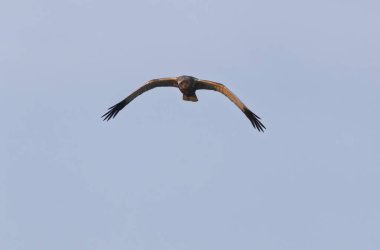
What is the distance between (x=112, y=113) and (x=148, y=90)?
2903 mm

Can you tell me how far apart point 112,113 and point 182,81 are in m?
6.51

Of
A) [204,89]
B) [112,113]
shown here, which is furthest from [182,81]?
[112,113]

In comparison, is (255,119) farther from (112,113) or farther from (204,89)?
(112,113)

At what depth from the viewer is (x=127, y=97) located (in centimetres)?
6469

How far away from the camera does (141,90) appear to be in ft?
209

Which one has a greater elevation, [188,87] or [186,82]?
[186,82]

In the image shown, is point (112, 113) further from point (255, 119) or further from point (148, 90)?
point (255, 119)

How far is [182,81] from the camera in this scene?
60.5 m

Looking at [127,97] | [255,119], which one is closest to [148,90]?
[127,97]

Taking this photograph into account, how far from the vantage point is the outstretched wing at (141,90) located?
204ft

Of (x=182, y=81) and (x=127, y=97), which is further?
(x=127, y=97)

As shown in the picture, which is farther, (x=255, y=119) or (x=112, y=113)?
(x=112, y=113)

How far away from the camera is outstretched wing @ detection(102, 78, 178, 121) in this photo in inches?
2450

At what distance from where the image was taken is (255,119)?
60812 mm
